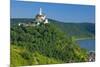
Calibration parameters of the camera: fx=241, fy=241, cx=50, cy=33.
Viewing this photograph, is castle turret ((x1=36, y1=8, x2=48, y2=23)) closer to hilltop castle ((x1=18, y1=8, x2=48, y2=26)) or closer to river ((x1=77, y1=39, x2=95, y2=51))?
hilltop castle ((x1=18, y1=8, x2=48, y2=26))

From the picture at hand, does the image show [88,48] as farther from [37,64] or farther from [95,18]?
[37,64]

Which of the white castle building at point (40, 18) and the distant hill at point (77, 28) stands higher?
the white castle building at point (40, 18)

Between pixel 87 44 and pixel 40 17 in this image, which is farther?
pixel 87 44

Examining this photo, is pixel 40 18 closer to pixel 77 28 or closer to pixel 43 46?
pixel 43 46

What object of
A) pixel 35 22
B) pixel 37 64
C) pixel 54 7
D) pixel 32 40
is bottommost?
pixel 37 64

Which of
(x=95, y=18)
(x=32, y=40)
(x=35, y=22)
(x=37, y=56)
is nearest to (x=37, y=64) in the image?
(x=37, y=56)

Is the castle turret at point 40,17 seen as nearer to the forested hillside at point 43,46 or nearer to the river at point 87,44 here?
the forested hillside at point 43,46

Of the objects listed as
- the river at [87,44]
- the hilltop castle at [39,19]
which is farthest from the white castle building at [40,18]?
the river at [87,44]

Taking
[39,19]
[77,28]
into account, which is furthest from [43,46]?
[77,28]

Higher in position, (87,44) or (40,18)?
(40,18)
